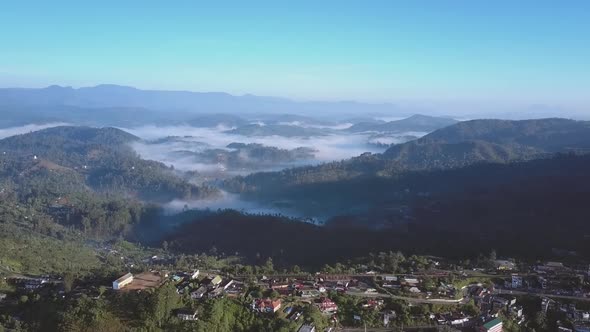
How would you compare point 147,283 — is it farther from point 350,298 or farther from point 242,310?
point 350,298

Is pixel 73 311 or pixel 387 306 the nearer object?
pixel 73 311

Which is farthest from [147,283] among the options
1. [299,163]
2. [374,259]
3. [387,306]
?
[299,163]

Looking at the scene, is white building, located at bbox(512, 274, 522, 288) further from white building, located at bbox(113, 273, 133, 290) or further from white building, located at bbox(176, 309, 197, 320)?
white building, located at bbox(113, 273, 133, 290)

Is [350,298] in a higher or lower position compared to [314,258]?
higher

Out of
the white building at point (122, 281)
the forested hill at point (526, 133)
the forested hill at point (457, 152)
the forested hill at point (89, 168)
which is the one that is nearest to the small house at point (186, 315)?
the white building at point (122, 281)

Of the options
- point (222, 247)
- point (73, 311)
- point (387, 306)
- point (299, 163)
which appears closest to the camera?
point (73, 311)

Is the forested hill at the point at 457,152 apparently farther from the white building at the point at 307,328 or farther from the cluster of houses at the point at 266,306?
the white building at the point at 307,328

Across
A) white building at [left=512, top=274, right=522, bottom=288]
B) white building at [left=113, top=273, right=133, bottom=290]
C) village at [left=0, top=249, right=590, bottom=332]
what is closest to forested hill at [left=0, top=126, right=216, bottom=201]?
village at [left=0, top=249, right=590, bottom=332]
